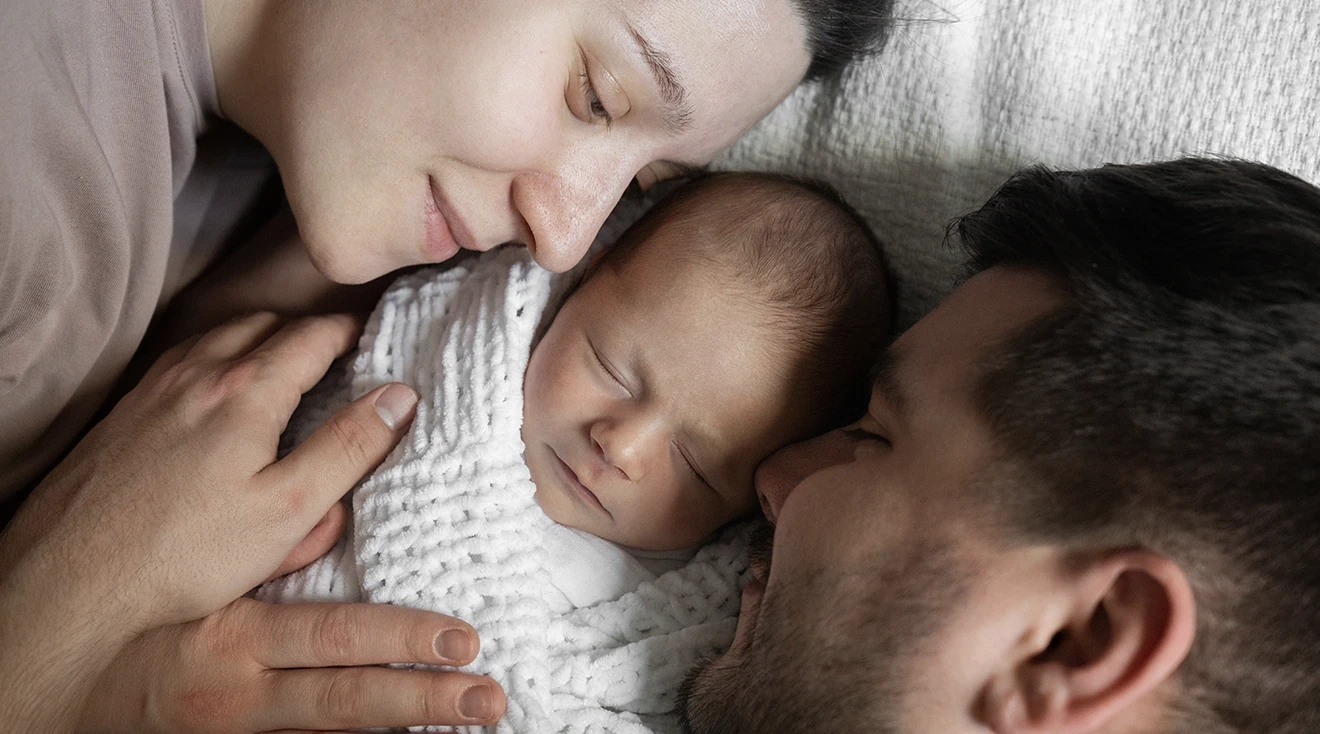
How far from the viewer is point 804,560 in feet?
3.43

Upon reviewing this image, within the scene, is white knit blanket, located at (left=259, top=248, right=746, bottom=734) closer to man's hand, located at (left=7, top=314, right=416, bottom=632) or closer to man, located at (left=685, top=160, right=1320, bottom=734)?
man's hand, located at (left=7, top=314, right=416, bottom=632)

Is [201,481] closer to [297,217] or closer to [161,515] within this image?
[161,515]

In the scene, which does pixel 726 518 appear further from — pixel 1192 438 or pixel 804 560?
pixel 1192 438

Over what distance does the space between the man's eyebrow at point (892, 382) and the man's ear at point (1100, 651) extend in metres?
0.26

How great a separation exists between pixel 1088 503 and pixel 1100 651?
0.13 m

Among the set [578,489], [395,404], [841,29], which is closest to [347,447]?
[395,404]

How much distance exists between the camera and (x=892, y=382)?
3.56 ft

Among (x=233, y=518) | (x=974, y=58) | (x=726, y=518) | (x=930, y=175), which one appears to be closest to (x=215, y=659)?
(x=233, y=518)

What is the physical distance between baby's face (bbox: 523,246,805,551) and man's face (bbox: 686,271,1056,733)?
0.21 meters

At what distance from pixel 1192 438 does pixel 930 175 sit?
29.5 inches

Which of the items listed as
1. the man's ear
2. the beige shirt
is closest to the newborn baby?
the beige shirt

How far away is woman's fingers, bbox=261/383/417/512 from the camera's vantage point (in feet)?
4.06

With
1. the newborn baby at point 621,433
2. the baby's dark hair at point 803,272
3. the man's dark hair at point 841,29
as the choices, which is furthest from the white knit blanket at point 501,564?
the man's dark hair at point 841,29

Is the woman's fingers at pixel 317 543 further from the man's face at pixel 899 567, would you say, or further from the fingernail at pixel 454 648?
the man's face at pixel 899 567
